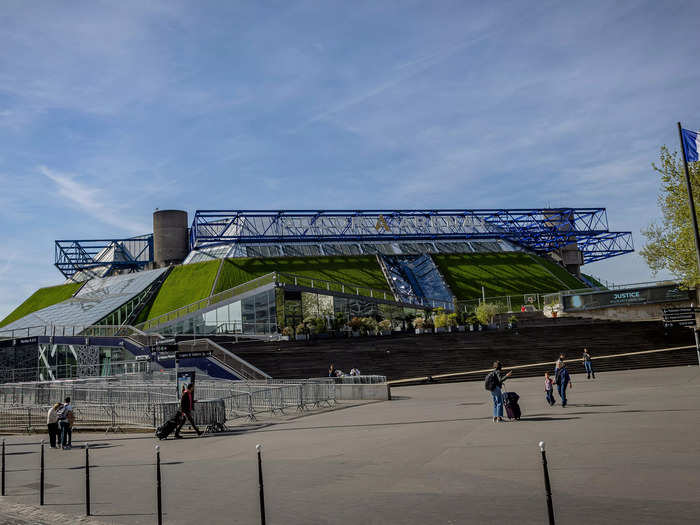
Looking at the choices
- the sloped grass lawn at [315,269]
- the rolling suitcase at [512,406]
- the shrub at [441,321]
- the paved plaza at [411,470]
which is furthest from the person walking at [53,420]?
the sloped grass lawn at [315,269]

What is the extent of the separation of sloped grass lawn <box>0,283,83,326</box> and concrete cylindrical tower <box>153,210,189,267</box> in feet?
36.8

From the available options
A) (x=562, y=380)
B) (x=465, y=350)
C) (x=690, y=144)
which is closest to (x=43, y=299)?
(x=465, y=350)

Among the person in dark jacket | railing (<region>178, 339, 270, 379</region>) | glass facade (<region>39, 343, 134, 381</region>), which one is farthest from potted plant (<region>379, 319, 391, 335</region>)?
the person in dark jacket

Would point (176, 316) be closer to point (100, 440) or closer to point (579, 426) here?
point (100, 440)

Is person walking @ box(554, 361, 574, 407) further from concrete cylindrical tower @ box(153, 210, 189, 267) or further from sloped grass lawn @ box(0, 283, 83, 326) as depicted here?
sloped grass lawn @ box(0, 283, 83, 326)

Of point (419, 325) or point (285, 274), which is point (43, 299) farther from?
point (419, 325)

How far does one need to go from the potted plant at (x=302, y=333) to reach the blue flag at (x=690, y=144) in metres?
26.7

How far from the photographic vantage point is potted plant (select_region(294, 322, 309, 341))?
1610 inches

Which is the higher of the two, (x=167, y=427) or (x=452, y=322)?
(x=452, y=322)

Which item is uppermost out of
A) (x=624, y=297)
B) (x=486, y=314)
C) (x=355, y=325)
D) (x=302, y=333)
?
(x=624, y=297)

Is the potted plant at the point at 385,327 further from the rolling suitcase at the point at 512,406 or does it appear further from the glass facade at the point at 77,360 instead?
the rolling suitcase at the point at 512,406

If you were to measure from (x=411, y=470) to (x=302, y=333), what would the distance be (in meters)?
30.6

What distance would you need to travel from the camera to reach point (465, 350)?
38562mm

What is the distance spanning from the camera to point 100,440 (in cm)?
1880
